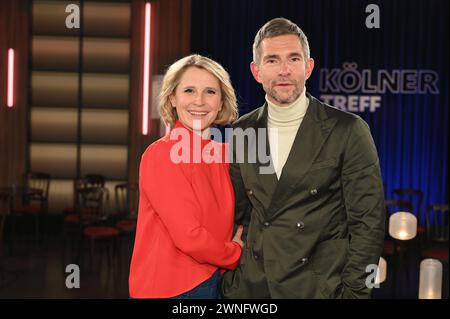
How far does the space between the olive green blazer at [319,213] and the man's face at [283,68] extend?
0.36 ft

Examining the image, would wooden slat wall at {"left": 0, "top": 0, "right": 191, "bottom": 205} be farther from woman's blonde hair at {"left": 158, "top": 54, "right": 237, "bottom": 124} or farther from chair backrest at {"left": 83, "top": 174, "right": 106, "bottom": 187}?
woman's blonde hair at {"left": 158, "top": 54, "right": 237, "bottom": 124}

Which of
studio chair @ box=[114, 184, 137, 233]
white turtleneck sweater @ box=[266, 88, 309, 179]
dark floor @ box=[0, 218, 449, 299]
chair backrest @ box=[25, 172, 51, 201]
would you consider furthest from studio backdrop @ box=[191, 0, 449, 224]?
white turtleneck sweater @ box=[266, 88, 309, 179]

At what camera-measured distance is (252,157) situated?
6.75 feet

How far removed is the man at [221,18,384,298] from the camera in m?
1.94

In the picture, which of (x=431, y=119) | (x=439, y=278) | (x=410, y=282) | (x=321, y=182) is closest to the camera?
(x=321, y=182)

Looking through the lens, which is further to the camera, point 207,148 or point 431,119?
point 431,119

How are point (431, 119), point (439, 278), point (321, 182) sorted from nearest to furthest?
point (321, 182) → point (439, 278) → point (431, 119)

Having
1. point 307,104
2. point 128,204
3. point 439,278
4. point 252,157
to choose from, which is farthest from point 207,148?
point 128,204

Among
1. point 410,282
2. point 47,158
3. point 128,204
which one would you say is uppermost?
point 47,158

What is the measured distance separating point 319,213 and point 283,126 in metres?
0.31

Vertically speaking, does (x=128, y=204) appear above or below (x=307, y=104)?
below

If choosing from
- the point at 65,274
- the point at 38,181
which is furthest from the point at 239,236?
the point at 38,181
